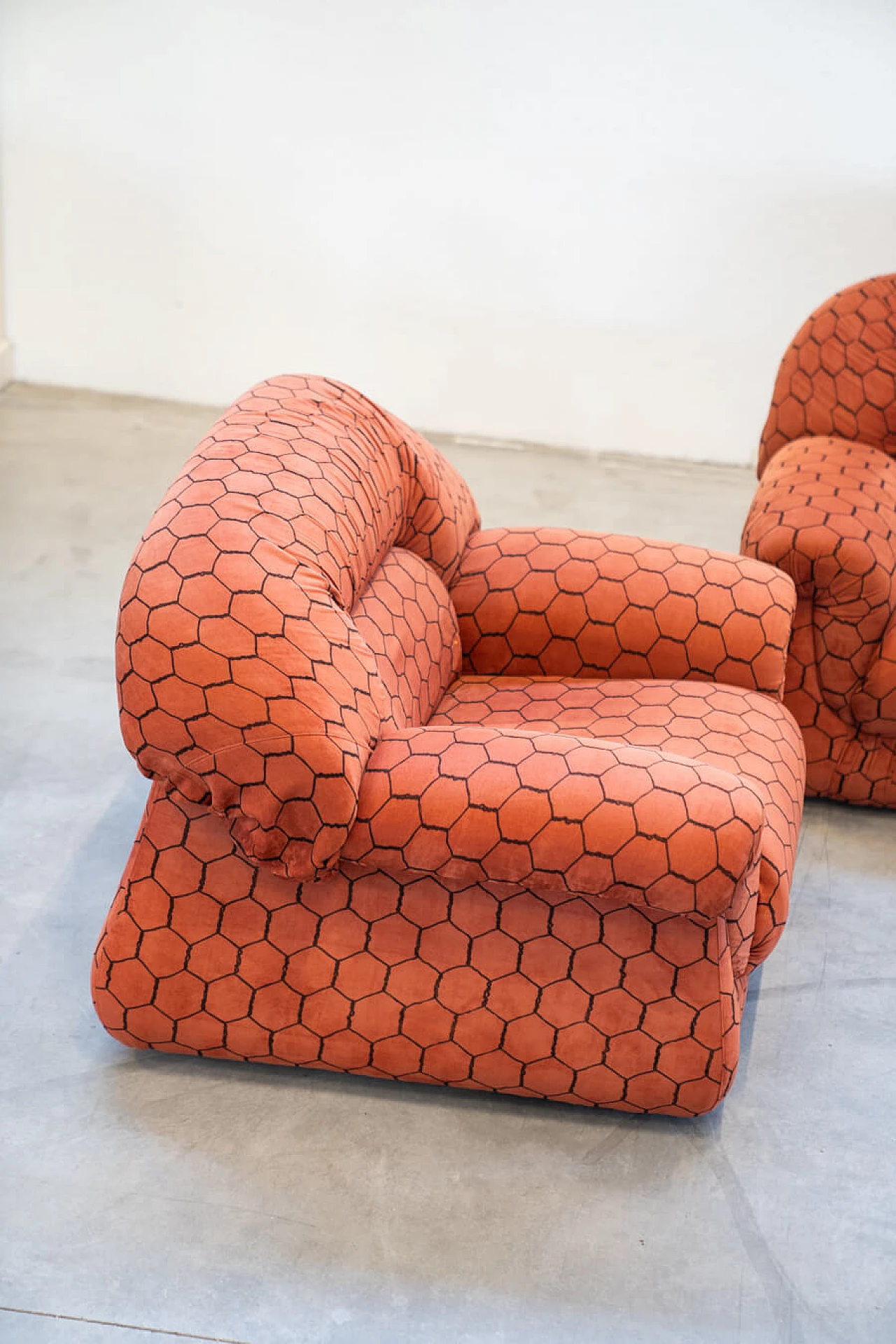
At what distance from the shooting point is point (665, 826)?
167cm

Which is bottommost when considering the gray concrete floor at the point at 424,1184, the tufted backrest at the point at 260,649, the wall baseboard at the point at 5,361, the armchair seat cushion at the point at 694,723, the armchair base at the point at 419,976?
the gray concrete floor at the point at 424,1184

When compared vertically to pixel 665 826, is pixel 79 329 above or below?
below

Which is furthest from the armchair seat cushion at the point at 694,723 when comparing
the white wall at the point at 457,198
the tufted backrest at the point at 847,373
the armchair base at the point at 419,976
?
the white wall at the point at 457,198

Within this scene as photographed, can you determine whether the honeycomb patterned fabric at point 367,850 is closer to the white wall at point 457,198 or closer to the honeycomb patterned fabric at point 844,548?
the honeycomb patterned fabric at point 844,548

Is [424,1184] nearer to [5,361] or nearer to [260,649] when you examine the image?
[260,649]

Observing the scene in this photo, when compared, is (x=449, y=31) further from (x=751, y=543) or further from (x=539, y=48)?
(x=751, y=543)

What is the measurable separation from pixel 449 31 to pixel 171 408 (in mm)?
1396

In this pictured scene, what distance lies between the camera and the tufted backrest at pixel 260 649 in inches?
64.7

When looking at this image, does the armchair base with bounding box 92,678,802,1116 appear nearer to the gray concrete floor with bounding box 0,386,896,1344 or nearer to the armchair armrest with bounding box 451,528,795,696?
the gray concrete floor with bounding box 0,386,896,1344

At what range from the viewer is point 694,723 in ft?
7.07

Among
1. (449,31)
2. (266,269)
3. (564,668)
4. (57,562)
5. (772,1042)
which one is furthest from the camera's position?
(266,269)

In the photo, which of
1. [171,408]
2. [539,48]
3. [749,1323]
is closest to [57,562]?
[171,408]

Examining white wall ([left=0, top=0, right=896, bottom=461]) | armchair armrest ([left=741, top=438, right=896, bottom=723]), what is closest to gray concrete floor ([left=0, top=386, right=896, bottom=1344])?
armchair armrest ([left=741, top=438, right=896, bottom=723])

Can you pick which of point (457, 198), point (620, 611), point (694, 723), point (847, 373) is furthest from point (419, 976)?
point (457, 198)
